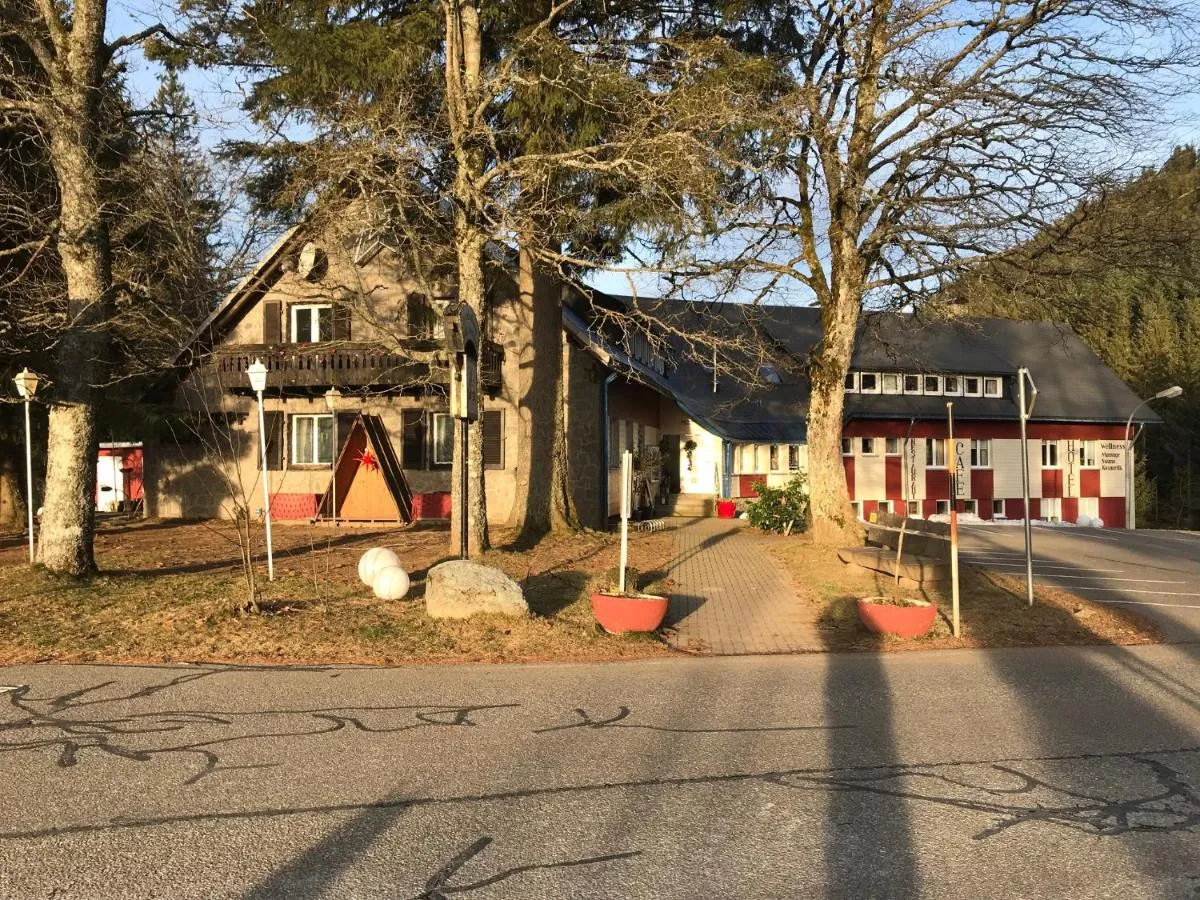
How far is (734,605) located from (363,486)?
11403 mm

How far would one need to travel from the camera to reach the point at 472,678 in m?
8.76

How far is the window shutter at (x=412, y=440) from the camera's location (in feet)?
77.2

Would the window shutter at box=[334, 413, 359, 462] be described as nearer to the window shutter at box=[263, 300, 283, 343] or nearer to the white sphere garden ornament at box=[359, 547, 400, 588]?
the window shutter at box=[263, 300, 283, 343]

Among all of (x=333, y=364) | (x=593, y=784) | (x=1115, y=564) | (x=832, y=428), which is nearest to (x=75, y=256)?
(x=333, y=364)

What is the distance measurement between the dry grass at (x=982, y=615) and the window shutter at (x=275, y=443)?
13491 mm

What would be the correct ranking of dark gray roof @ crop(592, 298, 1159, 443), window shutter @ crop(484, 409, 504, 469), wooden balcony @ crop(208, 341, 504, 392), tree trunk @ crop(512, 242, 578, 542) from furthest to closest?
dark gray roof @ crop(592, 298, 1159, 443) → window shutter @ crop(484, 409, 504, 469) → wooden balcony @ crop(208, 341, 504, 392) → tree trunk @ crop(512, 242, 578, 542)

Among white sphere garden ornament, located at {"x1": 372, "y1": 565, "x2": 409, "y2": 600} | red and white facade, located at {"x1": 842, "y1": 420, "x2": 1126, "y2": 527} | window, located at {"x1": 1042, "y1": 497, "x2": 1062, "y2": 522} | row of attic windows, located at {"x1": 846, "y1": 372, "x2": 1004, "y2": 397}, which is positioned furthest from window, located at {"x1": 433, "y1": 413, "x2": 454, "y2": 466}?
window, located at {"x1": 1042, "y1": 497, "x2": 1062, "y2": 522}

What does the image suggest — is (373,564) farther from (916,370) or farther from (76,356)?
(916,370)

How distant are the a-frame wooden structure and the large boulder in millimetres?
11139

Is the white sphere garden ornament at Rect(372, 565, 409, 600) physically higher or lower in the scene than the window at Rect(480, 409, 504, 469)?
lower

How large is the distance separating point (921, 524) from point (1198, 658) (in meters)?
7.52

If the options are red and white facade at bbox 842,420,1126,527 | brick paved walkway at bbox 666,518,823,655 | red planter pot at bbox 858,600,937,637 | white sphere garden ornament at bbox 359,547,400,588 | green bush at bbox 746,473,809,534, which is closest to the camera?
red planter pot at bbox 858,600,937,637

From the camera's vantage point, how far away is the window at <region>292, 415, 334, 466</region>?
24.4 m

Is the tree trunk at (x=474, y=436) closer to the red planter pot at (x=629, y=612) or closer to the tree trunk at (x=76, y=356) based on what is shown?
the tree trunk at (x=76, y=356)
